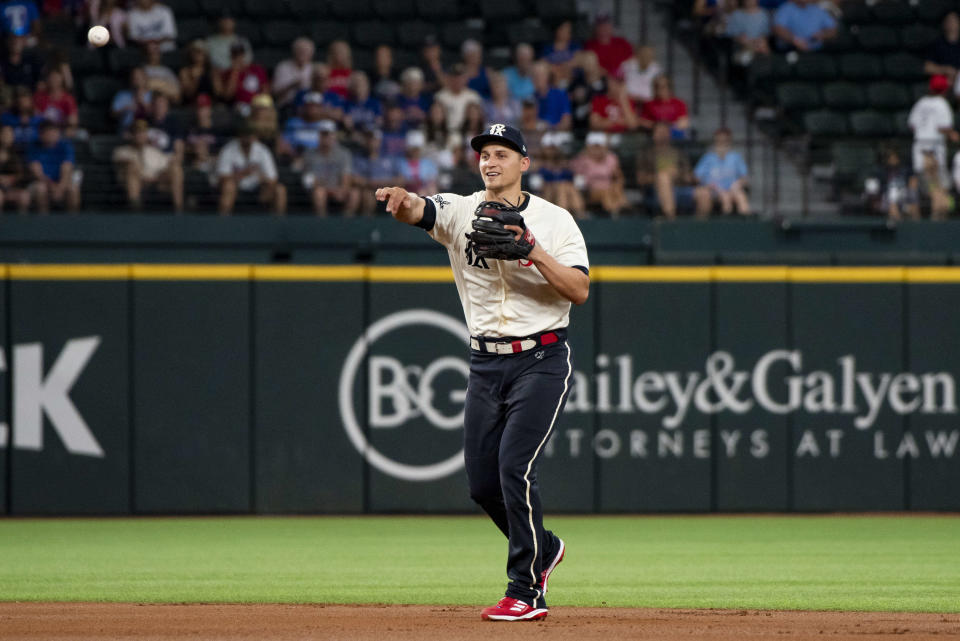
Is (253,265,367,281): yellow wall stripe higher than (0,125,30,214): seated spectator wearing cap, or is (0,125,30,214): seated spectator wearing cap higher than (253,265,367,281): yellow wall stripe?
(0,125,30,214): seated spectator wearing cap

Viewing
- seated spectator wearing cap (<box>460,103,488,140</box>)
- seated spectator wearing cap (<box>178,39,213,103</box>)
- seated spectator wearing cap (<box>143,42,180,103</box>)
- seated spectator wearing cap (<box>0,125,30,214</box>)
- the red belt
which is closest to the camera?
the red belt

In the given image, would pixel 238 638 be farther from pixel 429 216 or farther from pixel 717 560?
pixel 717 560

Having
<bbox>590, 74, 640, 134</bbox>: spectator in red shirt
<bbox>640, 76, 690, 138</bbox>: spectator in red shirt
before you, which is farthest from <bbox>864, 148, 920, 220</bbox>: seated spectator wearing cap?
<bbox>590, 74, 640, 134</bbox>: spectator in red shirt

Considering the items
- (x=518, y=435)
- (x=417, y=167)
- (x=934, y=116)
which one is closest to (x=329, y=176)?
(x=417, y=167)

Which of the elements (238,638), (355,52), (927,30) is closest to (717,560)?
(238,638)

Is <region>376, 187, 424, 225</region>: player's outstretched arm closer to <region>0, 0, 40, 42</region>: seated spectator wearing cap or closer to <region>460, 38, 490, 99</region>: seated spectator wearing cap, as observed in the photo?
<region>460, 38, 490, 99</region>: seated spectator wearing cap

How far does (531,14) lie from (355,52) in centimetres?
224

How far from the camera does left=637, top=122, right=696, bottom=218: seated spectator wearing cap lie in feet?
42.5

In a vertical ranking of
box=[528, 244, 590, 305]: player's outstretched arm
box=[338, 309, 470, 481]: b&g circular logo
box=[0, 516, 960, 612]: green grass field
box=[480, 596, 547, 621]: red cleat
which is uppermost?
box=[528, 244, 590, 305]: player's outstretched arm

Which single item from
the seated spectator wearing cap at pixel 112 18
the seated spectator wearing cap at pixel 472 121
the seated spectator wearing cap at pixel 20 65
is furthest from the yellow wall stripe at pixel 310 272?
the seated spectator wearing cap at pixel 112 18

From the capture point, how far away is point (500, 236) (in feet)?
18.1

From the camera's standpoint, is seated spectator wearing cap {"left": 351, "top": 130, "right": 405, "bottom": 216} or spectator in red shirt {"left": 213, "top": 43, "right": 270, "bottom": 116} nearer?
seated spectator wearing cap {"left": 351, "top": 130, "right": 405, "bottom": 216}

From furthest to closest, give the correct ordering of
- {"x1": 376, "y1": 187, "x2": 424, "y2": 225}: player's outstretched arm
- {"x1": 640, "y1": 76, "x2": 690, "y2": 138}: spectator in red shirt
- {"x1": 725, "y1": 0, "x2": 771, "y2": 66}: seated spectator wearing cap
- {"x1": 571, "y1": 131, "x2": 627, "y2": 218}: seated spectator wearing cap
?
{"x1": 725, "y1": 0, "x2": 771, "y2": 66}: seated spectator wearing cap → {"x1": 640, "y1": 76, "x2": 690, "y2": 138}: spectator in red shirt → {"x1": 571, "y1": 131, "x2": 627, "y2": 218}: seated spectator wearing cap → {"x1": 376, "y1": 187, "x2": 424, "y2": 225}: player's outstretched arm

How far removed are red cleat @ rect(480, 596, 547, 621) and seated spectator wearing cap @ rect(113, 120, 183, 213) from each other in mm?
7921
